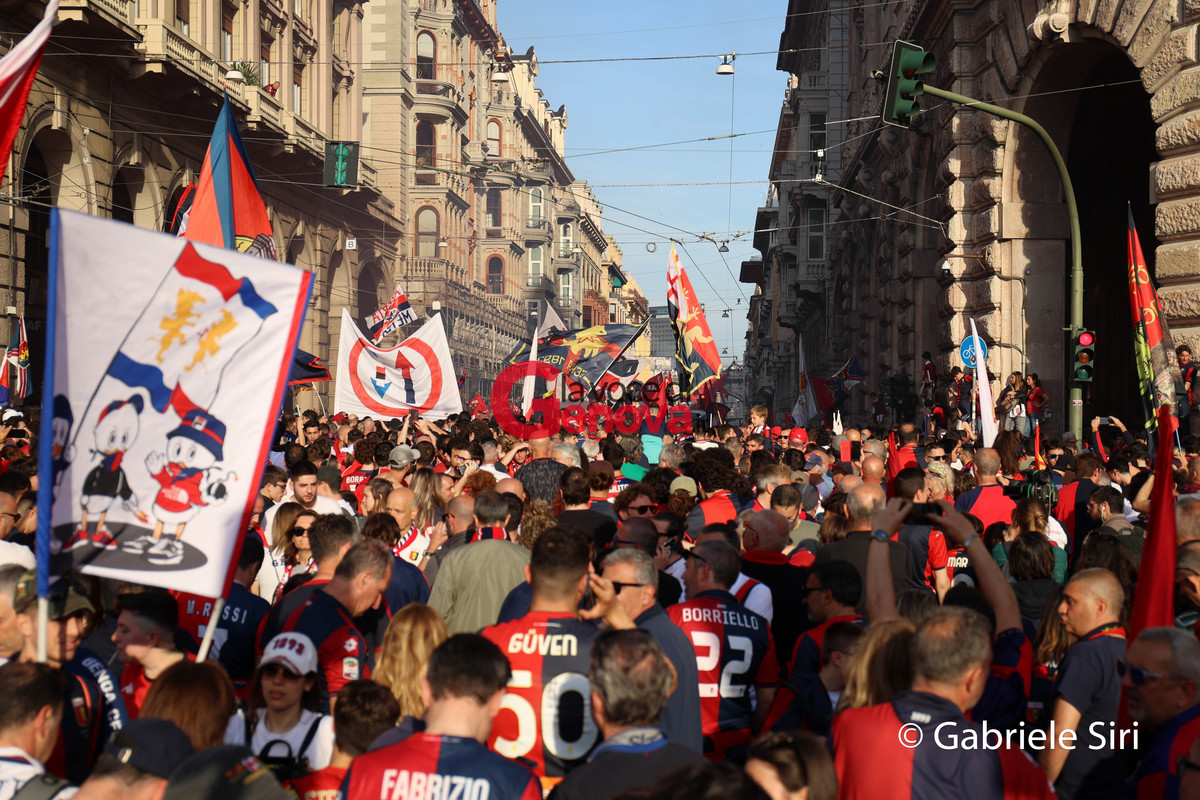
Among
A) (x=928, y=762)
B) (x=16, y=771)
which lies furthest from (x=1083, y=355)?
(x=16, y=771)

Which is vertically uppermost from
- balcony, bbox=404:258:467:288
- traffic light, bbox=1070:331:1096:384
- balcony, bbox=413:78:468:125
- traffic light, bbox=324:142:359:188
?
balcony, bbox=413:78:468:125

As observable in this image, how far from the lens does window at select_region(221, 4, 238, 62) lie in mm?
29953

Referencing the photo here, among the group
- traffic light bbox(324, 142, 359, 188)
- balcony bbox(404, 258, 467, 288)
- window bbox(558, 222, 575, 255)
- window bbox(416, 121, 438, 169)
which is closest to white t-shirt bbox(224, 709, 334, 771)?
traffic light bbox(324, 142, 359, 188)

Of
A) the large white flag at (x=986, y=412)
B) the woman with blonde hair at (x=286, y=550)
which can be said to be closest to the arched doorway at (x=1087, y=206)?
the large white flag at (x=986, y=412)

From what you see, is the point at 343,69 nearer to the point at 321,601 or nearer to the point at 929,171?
the point at 929,171

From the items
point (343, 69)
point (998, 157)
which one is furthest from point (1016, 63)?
point (343, 69)

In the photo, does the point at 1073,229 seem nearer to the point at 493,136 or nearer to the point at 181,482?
the point at 181,482

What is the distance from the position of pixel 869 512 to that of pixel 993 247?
12577 mm

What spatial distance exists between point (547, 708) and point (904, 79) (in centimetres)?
993

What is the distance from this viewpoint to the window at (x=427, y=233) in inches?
2355

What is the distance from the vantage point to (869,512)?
6.41 meters

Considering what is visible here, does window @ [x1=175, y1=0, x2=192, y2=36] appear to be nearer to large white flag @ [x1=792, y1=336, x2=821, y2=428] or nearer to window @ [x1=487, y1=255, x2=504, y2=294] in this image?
large white flag @ [x1=792, y1=336, x2=821, y2=428]

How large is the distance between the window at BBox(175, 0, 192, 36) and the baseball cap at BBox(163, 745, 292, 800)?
28083 millimetres

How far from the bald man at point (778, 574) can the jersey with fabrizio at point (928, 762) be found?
238 centimetres
